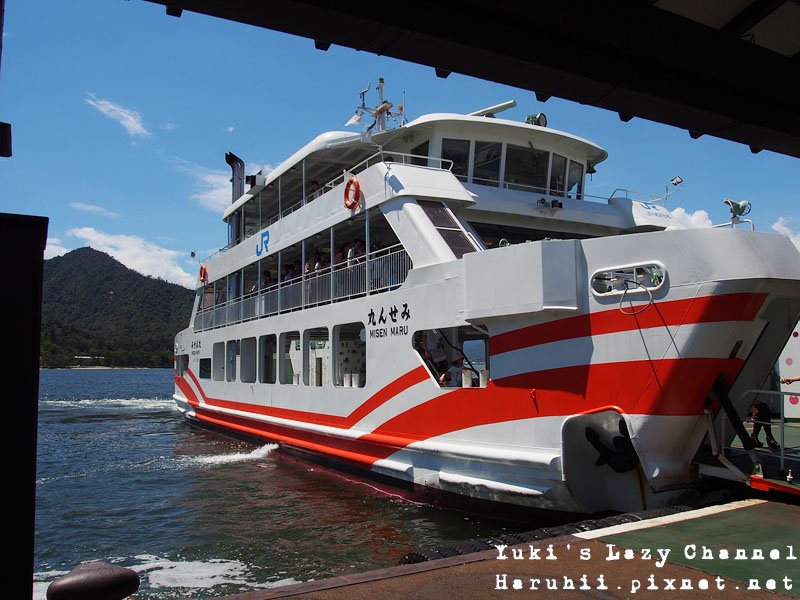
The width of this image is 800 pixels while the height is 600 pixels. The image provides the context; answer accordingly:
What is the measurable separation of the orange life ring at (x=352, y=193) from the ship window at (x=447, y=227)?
1.73 m

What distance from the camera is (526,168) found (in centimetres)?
1293

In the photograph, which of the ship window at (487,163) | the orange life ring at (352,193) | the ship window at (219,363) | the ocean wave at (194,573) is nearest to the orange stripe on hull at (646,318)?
the ocean wave at (194,573)

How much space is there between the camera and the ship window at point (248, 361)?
17.8 meters

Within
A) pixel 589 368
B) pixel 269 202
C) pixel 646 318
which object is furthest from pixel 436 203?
pixel 269 202

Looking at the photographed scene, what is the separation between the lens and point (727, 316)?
6.42 meters

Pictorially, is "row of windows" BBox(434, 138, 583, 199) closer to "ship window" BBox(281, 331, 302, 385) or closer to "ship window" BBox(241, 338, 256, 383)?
"ship window" BBox(281, 331, 302, 385)

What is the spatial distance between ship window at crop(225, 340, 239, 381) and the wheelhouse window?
31.8ft

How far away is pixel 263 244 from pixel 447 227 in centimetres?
817

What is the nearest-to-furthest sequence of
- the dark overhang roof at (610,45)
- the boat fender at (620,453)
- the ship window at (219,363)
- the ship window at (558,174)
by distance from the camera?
the dark overhang roof at (610,45) → the boat fender at (620,453) → the ship window at (558,174) → the ship window at (219,363)

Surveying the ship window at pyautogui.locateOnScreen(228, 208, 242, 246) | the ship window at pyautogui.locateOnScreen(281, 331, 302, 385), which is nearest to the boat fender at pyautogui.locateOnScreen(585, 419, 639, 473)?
the ship window at pyautogui.locateOnScreen(281, 331, 302, 385)

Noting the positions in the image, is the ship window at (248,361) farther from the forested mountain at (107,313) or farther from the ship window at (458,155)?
the forested mountain at (107,313)

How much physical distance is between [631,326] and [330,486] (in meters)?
6.59

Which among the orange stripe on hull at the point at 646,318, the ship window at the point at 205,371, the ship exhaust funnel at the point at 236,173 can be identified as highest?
the ship exhaust funnel at the point at 236,173

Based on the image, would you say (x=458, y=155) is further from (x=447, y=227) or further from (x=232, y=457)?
(x=232, y=457)
